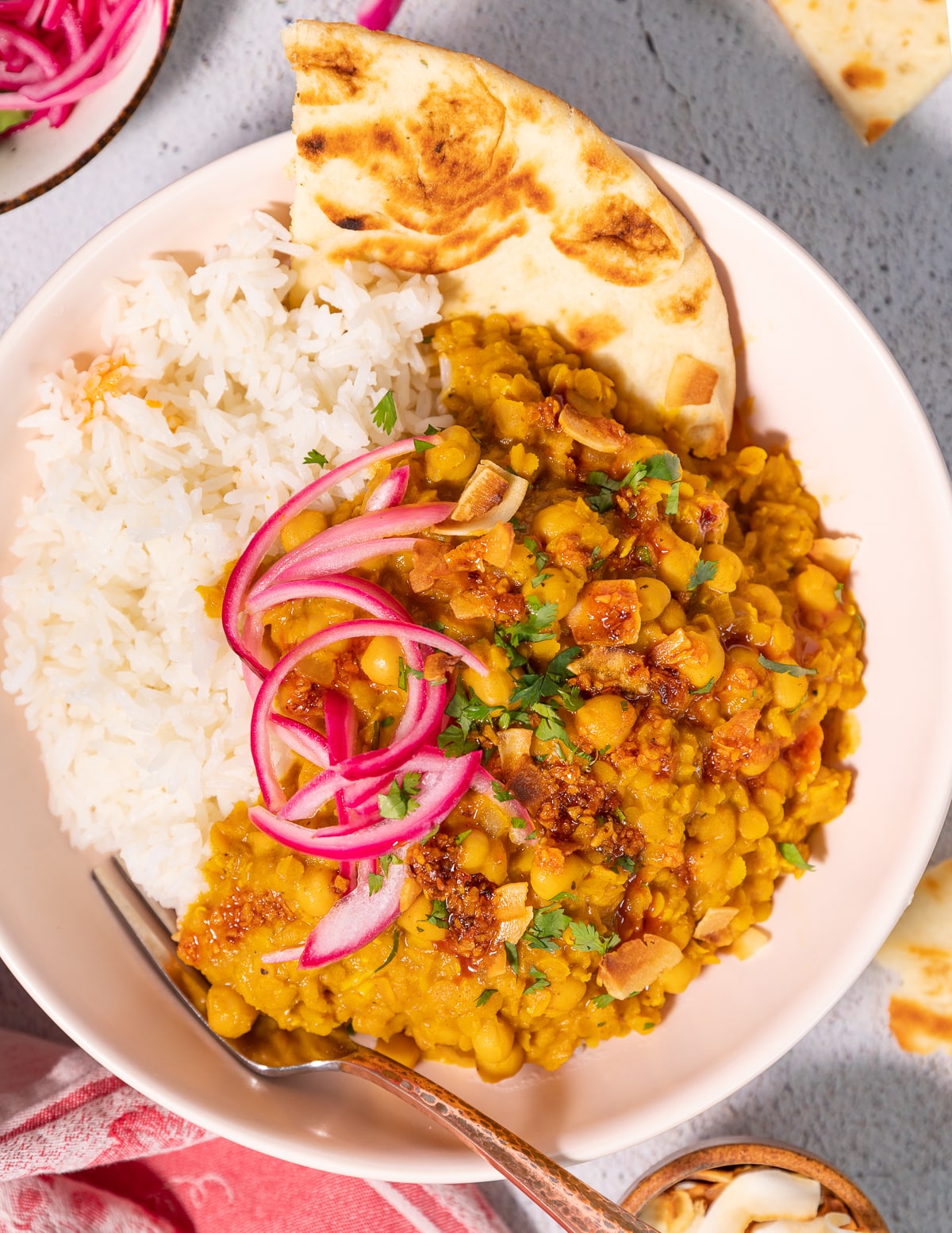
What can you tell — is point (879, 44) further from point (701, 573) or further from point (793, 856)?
point (793, 856)

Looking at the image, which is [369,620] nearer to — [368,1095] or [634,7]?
[368,1095]

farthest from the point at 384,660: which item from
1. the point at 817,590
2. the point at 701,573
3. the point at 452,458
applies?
the point at 817,590

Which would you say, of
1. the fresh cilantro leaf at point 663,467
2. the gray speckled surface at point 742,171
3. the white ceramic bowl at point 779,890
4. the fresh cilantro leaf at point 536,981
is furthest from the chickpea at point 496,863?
the gray speckled surface at point 742,171

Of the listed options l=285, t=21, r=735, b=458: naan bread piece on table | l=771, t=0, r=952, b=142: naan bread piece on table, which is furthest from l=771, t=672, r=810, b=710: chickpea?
l=771, t=0, r=952, b=142: naan bread piece on table

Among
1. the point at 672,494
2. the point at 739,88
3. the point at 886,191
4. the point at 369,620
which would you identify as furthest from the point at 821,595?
the point at 739,88

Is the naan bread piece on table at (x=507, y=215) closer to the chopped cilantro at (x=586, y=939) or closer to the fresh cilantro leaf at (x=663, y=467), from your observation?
the fresh cilantro leaf at (x=663, y=467)

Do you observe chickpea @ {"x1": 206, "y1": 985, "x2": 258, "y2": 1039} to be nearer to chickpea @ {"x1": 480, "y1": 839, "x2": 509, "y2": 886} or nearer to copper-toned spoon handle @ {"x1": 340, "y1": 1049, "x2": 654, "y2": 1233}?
copper-toned spoon handle @ {"x1": 340, "y1": 1049, "x2": 654, "y2": 1233}
